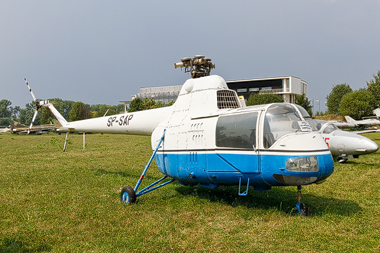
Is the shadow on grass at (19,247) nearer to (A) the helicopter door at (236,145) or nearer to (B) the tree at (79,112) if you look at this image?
(A) the helicopter door at (236,145)

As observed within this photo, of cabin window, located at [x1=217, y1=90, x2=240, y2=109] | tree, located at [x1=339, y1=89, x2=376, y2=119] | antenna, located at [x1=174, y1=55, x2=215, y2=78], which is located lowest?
cabin window, located at [x1=217, y1=90, x2=240, y2=109]

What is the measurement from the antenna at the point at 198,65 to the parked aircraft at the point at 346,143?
7.64 meters

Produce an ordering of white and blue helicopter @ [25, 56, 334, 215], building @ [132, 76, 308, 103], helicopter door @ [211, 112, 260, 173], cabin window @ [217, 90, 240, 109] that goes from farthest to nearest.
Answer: building @ [132, 76, 308, 103], cabin window @ [217, 90, 240, 109], helicopter door @ [211, 112, 260, 173], white and blue helicopter @ [25, 56, 334, 215]

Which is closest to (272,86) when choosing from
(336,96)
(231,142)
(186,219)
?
(336,96)

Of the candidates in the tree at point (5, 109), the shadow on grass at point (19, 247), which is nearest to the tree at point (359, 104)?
the shadow on grass at point (19, 247)

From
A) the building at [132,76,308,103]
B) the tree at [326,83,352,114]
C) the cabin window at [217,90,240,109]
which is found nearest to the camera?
the cabin window at [217,90,240,109]

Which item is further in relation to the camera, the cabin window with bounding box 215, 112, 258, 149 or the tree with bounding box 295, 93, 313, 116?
the tree with bounding box 295, 93, 313, 116

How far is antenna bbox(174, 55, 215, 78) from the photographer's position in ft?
29.0

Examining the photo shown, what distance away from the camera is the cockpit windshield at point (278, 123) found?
6.06 metres

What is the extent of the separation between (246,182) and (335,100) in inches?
3313

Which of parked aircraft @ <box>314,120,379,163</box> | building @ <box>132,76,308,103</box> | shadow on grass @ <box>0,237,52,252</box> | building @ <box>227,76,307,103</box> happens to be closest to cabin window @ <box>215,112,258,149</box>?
shadow on grass @ <box>0,237,52,252</box>

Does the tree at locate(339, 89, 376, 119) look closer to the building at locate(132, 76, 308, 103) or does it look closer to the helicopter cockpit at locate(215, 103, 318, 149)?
the building at locate(132, 76, 308, 103)

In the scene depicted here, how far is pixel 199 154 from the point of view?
23.9 feet

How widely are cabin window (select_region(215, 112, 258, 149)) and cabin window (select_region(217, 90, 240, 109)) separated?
0.88 m
